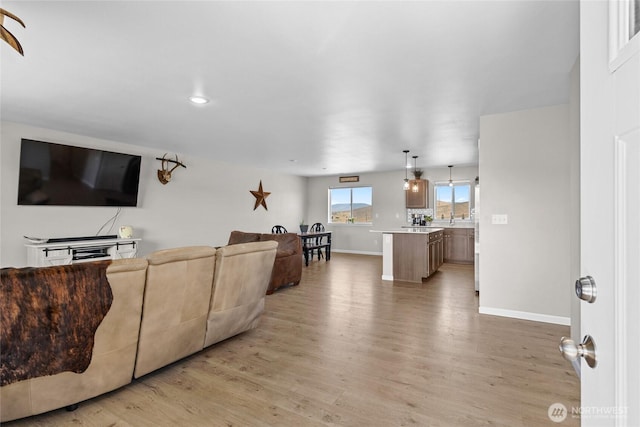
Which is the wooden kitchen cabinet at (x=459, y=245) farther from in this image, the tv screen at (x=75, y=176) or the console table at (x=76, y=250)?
the tv screen at (x=75, y=176)

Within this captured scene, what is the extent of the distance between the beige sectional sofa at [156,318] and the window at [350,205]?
713 cm

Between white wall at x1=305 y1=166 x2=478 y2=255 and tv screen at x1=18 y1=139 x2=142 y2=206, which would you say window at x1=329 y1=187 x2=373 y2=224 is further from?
tv screen at x1=18 y1=139 x2=142 y2=206

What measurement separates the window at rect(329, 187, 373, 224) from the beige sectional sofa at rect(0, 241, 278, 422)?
7132mm

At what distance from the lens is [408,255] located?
572 cm

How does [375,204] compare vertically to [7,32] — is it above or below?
below

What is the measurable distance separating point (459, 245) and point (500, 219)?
418 cm

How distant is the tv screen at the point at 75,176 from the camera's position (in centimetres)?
454

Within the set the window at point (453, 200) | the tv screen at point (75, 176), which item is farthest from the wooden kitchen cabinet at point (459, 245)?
the tv screen at point (75, 176)

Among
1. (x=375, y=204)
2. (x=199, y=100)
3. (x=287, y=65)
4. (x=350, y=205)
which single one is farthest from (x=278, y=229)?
(x=287, y=65)

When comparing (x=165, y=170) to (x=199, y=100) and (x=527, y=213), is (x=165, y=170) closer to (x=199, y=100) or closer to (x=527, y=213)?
(x=199, y=100)
